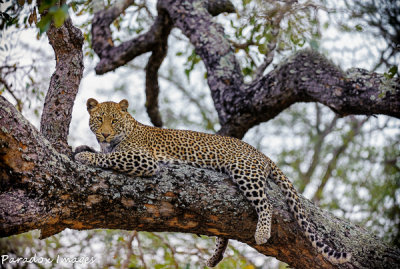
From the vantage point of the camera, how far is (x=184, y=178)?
4840 mm

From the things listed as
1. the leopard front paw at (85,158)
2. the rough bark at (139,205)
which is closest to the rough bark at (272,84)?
the rough bark at (139,205)

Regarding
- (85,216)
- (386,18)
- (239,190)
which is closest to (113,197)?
(85,216)

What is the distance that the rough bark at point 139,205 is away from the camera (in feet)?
12.9

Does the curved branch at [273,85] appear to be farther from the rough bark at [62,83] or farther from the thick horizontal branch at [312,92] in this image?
the rough bark at [62,83]

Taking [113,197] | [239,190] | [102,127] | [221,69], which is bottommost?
[113,197]

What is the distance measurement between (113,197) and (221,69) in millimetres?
3243

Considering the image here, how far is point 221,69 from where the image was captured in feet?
22.9

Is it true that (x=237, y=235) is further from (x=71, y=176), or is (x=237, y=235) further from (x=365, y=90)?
(x=365, y=90)

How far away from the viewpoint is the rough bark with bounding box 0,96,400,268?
3.92 metres

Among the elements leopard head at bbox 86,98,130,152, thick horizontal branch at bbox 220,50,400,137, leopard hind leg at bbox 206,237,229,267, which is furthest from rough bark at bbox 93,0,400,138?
leopard hind leg at bbox 206,237,229,267

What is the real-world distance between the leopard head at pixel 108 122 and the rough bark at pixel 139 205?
1.58 m

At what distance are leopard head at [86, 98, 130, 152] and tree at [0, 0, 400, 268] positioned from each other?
1.24 metres

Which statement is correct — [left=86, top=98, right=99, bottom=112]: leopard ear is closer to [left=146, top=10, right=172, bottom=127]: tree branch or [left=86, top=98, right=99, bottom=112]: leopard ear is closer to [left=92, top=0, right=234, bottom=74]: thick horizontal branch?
[left=92, top=0, right=234, bottom=74]: thick horizontal branch

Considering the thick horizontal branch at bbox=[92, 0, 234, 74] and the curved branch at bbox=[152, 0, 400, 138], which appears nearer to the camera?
the curved branch at bbox=[152, 0, 400, 138]
